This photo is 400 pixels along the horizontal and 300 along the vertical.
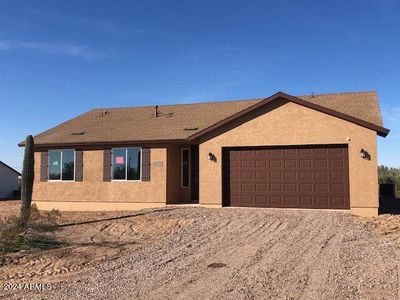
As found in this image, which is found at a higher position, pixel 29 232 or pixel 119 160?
pixel 119 160

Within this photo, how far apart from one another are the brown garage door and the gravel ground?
3122mm

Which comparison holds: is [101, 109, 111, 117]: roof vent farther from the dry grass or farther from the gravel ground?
the gravel ground

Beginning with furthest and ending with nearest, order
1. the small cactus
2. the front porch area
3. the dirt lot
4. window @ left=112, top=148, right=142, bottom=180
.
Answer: the front porch area → window @ left=112, top=148, right=142, bottom=180 → the small cactus → the dirt lot

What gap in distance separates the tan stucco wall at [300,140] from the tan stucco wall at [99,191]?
203cm

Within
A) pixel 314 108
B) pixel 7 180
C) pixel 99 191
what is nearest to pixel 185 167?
pixel 99 191

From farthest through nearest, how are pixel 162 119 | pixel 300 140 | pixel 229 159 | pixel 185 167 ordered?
pixel 162 119 → pixel 185 167 → pixel 229 159 → pixel 300 140

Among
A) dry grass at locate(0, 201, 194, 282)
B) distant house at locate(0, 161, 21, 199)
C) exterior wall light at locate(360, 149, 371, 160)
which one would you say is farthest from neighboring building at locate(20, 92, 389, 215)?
distant house at locate(0, 161, 21, 199)

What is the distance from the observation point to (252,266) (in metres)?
8.18

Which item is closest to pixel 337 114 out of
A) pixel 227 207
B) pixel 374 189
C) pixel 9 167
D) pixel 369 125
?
pixel 369 125

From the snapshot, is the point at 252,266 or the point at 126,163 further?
the point at 126,163

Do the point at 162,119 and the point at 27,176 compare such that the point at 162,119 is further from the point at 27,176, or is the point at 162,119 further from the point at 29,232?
the point at 29,232

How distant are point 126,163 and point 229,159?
4.65m

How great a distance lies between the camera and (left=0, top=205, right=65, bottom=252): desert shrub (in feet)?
34.1

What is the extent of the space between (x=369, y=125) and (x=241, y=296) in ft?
35.6
